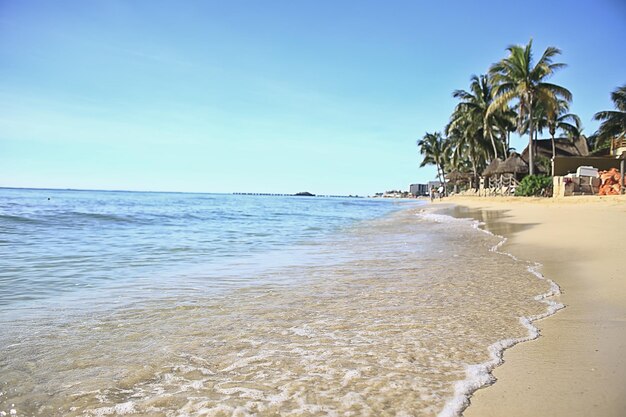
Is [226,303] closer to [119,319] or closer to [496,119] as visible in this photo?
[119,319]

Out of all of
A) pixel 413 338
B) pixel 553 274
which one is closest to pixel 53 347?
pixel 413 338

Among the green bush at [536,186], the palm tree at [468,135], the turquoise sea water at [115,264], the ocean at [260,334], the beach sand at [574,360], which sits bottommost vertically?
the turquoise sea water at [115,264]

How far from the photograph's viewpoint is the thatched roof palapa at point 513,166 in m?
32.3

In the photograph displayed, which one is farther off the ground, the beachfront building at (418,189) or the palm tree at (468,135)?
the palm tree at (468,135)

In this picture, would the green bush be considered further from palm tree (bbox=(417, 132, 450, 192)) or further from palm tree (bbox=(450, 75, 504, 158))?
palm tree (bbox=(417, 132, 450, 192))

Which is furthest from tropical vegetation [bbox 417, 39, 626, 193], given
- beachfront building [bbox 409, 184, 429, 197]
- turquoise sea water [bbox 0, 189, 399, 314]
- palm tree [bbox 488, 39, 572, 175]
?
beachfront building [bbox 409, 184, 429, 197]

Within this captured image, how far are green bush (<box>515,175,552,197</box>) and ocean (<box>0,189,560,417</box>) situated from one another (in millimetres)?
21641

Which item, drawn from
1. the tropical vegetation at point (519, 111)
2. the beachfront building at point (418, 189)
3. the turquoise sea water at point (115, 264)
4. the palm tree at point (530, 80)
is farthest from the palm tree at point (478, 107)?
the beachfront building at point (418, 189)

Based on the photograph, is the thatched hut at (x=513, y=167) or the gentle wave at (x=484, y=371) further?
the thatched hut at (x=513, y=167)

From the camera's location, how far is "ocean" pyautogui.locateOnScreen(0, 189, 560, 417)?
2092 millimetres

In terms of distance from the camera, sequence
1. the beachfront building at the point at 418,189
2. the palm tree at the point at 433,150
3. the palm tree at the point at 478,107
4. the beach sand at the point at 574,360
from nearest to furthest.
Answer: the beach sand at the point at 574,360, the palm tree at the point at 478,107, the palm tree at the point at 433,150, the beachfront building at the point at 418,189

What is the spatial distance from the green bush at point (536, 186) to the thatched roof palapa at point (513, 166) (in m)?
5.73

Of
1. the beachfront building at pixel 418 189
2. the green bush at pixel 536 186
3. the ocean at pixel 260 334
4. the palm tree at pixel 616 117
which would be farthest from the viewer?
the beachfront building at pixel 418 189

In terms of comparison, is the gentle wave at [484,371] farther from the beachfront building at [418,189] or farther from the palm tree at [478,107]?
the beachfront building at [418,189]
